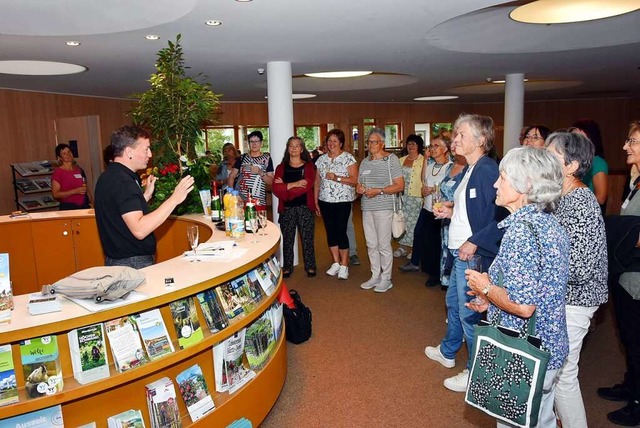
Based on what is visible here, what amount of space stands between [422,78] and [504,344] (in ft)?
28.1

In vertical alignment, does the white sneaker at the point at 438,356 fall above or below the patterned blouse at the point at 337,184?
below

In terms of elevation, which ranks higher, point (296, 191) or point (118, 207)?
point (118, 207)

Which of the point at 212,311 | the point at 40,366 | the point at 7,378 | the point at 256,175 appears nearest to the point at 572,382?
the point at 212,311

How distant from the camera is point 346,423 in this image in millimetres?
3146

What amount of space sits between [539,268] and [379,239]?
3.62 m

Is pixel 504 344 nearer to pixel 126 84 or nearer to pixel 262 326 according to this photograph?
pixel 262 326

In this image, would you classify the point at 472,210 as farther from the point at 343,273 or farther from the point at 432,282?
the point at 343,273

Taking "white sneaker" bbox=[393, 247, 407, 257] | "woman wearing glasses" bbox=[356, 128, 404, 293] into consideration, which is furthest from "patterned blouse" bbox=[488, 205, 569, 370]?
"white sneaker" bbox=[393, 247, 407, 257]

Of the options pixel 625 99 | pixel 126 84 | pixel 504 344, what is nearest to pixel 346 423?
pixel 504 344

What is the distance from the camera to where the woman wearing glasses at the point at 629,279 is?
2.83 metres

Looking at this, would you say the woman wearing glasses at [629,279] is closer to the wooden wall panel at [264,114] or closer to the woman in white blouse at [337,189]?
the woman in white blouse at [337,189]

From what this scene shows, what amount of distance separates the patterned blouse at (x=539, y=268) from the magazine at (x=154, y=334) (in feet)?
5.21

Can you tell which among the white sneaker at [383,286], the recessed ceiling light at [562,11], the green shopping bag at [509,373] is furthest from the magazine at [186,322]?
the recessed ceiling light at [562,11]

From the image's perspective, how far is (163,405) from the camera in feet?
7.98
